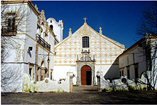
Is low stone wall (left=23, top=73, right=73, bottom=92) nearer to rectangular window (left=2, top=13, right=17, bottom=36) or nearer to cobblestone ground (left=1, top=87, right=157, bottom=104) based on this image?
cobblestone ground (left=1, top=87, right=157, bottom=104)

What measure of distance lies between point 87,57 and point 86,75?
82.7 inches

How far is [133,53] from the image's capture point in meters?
18.7

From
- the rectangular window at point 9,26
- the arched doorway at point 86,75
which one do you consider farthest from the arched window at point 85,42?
the rectangular window at point 9,26

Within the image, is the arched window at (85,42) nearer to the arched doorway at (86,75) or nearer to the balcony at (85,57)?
the balcony at (85,57)

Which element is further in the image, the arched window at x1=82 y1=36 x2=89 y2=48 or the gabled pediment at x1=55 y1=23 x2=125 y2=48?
the gabled pediment at x1=55 y1=23 x2=125 y2=48

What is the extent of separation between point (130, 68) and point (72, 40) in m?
8.28

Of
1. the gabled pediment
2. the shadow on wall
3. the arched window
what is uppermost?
the gabled pediment

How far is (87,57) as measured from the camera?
79.8 ft

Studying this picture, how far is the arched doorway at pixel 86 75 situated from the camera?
2411 cm

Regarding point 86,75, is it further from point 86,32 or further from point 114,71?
point 86,32

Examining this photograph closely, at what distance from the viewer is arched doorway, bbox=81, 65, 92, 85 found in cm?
2411

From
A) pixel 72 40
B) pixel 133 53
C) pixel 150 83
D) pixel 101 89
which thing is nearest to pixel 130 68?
pixel 133 53

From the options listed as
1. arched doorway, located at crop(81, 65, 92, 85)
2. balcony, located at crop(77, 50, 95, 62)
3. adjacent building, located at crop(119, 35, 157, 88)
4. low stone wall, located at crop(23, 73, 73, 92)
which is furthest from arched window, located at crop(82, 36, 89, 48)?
low stone wall, located at crop(23, 73, 73, 92)

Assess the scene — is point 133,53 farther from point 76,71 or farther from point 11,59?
point 11,59
